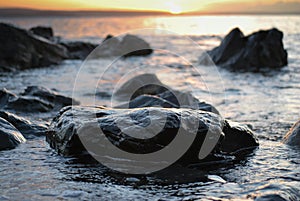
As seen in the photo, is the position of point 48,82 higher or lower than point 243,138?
higher

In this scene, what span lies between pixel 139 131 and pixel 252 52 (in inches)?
569

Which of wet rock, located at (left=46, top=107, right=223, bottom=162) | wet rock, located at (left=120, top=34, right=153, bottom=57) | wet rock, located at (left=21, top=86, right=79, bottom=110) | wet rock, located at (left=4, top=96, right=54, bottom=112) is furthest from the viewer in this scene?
wet rock, located at (left=120, top=34, right=153, bottom=57)

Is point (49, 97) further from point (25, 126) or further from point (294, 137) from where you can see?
point (294, 137)

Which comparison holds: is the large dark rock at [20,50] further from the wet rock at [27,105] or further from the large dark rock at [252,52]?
the large dark rock at [252,52]

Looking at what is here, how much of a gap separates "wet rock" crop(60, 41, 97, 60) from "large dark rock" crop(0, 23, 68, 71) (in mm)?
3238

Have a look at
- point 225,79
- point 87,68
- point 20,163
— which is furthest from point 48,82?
point 20,163

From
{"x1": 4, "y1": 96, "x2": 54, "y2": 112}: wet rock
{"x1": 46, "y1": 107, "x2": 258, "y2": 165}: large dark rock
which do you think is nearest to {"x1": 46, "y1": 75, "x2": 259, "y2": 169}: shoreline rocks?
{"x1": 46, "y1": 107, "x2": 258, "y2": 165}: large dark rock

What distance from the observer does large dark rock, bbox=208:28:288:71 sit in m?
17.6

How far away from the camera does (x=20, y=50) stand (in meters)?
16.1

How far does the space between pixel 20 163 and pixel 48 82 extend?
28.3 feet

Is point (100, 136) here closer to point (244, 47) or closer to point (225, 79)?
point (225, 79)

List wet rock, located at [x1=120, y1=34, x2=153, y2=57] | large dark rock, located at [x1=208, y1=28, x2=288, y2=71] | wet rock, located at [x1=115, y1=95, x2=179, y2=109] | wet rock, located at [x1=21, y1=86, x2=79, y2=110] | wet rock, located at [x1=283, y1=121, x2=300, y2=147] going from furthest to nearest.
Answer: wet rock, located at [x1=120, y1=34, x2=153, y2=57] < large dark rock, located at [x1=208, y1=28, x2=288, y2=71] < wet rock, located at [x1=21, y1=86, x2=79, y2=110] < wet rock, located at [x1=115, y1=95, x2=179, y2=109] < wet rock, located at [x1=283, y1=121, x2=300, y2=147]

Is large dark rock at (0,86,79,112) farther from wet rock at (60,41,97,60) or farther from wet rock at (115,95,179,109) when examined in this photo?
wet rock at (60,41,97,60)

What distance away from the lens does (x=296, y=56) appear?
853 inches
